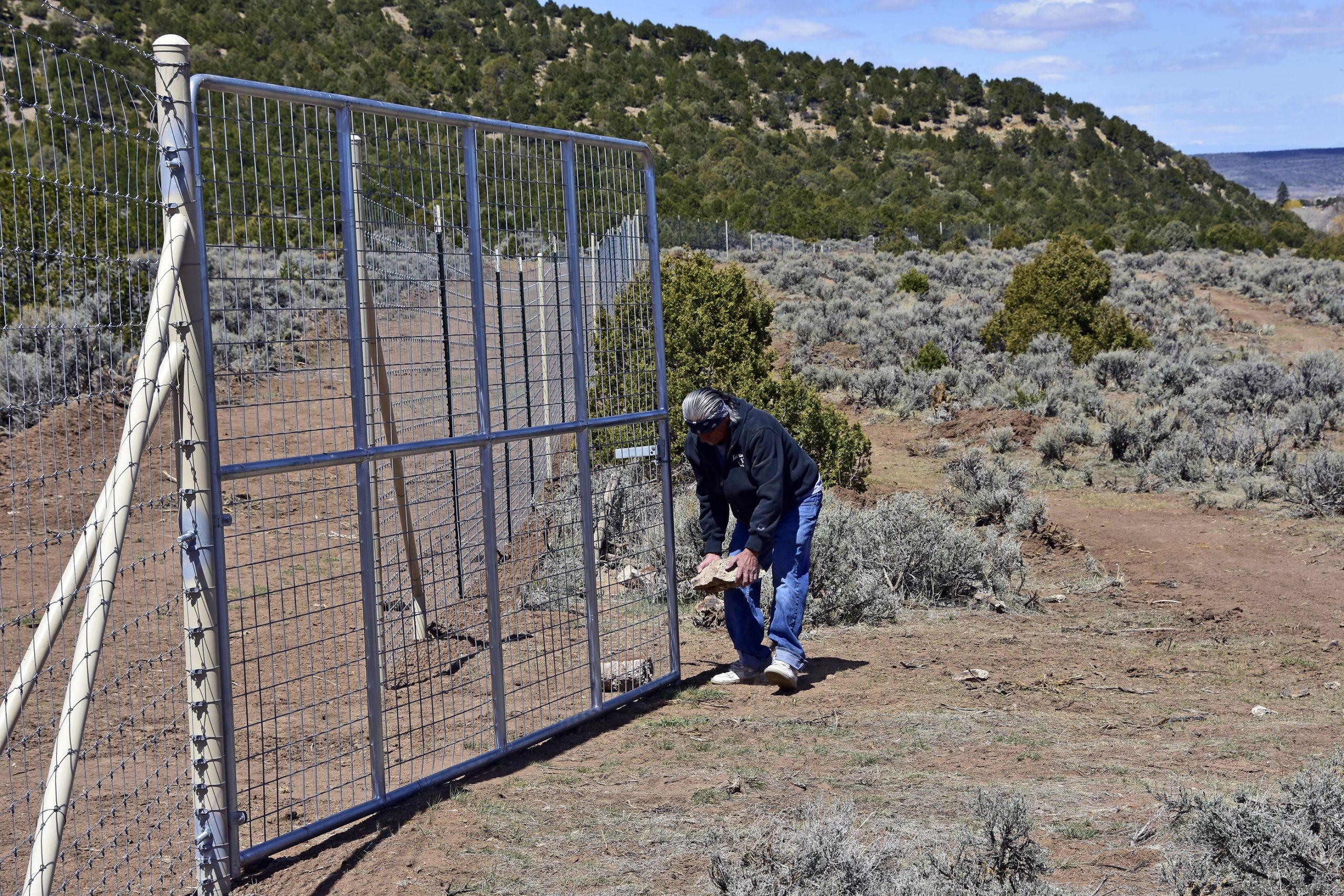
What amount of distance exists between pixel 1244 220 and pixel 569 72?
4102cm

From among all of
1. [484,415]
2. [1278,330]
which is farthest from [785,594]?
[1278,330]

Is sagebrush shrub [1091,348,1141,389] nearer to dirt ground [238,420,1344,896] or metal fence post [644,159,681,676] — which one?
dirt ground [238,420,1344,896]

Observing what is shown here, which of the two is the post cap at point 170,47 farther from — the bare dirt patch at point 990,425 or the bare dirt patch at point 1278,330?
the bare dirt patch at point 1278,330

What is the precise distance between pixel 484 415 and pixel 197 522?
5.01 feet

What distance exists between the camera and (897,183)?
6197 centimetres

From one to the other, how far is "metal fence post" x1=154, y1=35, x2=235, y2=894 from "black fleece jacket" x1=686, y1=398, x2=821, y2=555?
2.85 metres

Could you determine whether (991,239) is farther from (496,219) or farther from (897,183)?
(496,219)

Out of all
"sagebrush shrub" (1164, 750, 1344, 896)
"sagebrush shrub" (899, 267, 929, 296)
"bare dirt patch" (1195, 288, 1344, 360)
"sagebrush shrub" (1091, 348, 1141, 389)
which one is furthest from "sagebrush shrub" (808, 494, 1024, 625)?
"sagebrush shrub" (899, 267, 929, 296)

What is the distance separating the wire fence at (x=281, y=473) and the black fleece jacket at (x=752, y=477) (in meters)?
0.28

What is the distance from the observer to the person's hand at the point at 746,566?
6113 millimetres

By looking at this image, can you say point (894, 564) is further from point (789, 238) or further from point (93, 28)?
point (789, 238)

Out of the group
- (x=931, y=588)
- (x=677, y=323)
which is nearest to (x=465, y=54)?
(x=677, y=323)

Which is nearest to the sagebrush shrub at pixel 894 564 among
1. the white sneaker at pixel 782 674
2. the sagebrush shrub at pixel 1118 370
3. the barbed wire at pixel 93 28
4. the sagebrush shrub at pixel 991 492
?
the sagebrush shrub at pixel 991 492

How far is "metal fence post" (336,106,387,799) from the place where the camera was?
4.48 m
